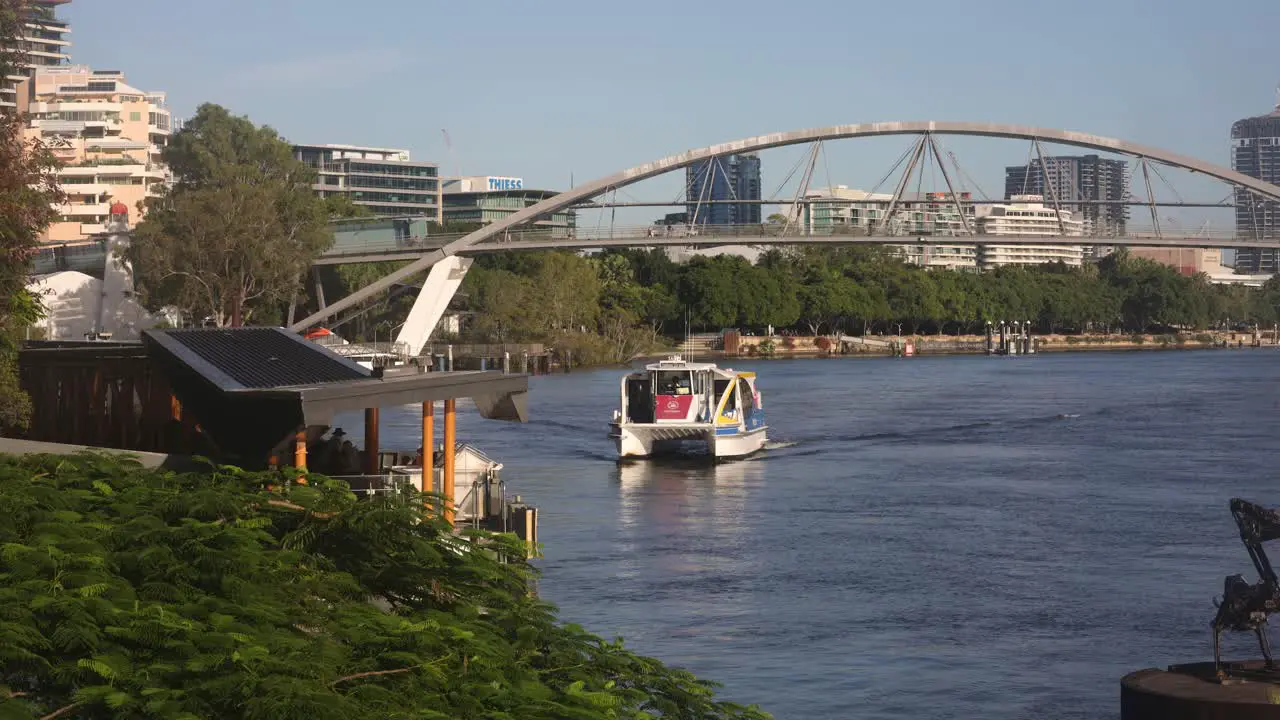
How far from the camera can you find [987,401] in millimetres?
72750

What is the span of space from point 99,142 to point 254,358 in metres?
137

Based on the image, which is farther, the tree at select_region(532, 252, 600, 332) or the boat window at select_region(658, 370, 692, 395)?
the tree at select_region(532, 252, 600, 332)

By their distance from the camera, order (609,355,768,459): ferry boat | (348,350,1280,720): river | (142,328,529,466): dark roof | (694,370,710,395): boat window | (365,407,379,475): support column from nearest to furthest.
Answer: (142,328,529,466): dark roof → (348,350,1280,720): river → (365,407,379,475): support column → (609,355,768,459): ferry boat → (694,370,710,395): boat window

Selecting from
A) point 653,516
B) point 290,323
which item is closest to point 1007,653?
point 653,516

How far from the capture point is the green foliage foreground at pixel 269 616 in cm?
864

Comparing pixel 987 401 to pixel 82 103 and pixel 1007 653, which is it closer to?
pixel 1007 653

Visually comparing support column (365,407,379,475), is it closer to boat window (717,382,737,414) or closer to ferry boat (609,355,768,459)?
ferry boat (609,355,768,459)

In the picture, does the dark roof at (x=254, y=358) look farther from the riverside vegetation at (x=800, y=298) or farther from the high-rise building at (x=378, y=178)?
the high-rise building at (x=378, y=178)

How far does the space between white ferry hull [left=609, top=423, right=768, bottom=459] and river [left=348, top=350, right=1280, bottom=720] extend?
724mm

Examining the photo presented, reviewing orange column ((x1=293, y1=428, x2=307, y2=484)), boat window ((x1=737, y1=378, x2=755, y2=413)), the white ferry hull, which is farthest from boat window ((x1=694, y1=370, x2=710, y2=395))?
orange column ((x1=293, y1=428, x2=307, y2=484))

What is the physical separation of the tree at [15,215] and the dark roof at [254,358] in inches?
112

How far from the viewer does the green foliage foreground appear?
8.64 meters

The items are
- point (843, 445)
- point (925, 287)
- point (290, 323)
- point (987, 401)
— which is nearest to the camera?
point (843, 445)

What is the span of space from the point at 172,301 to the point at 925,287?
87826mm
